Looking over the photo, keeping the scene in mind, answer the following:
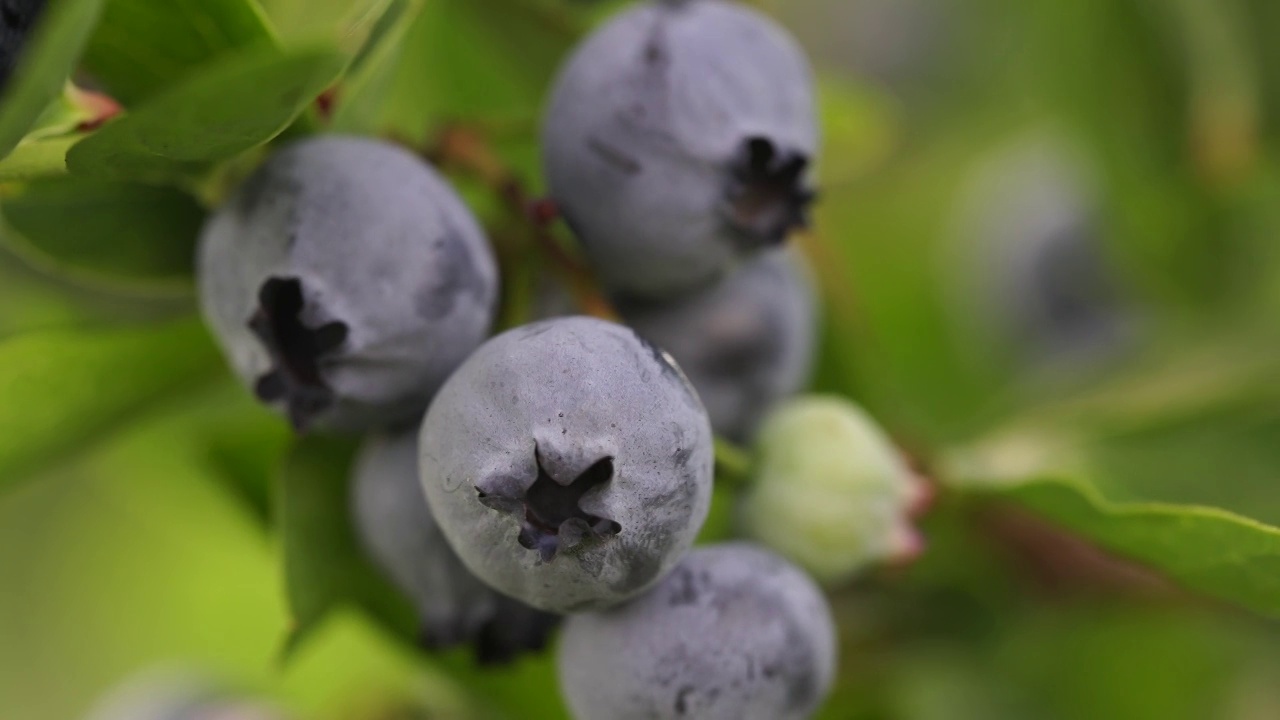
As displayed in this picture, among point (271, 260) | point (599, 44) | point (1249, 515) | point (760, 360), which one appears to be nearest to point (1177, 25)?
point (1249, 515)

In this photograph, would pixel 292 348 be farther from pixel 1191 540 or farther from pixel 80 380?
pixel 1191 540

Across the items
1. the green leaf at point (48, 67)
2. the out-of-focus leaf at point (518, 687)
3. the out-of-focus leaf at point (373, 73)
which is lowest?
the out-of-focus leaf at point (518, 687)

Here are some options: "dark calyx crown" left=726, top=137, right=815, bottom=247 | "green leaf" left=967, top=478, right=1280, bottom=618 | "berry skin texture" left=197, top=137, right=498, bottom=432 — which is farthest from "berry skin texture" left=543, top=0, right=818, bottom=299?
"green leaf" left=967, top=478, right=1280, bottom=618

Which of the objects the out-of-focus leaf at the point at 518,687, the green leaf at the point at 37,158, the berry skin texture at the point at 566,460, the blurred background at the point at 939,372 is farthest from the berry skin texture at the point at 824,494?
the green leaf at the point at 37,158

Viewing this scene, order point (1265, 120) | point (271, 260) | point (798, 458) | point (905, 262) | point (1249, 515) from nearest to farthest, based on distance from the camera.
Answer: point (271, 260) → point (798, 458) → point (1249, 515) → point (1265, 120) → point (905, 262)

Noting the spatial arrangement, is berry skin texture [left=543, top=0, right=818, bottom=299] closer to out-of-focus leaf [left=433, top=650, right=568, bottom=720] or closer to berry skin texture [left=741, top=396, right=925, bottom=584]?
berry skin texture [left=741, top=396, right=925, bottom=584]

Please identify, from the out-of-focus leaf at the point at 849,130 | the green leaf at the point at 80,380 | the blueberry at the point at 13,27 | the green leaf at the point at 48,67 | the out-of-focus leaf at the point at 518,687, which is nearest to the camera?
the green leaf at the point at 48,67

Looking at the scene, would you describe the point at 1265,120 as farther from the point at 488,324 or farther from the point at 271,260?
the point at 271,260

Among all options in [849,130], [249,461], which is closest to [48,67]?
[249,461]

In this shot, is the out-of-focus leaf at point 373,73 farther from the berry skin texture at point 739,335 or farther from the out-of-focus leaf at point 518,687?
the out-of-focus leaf at point 518,687
